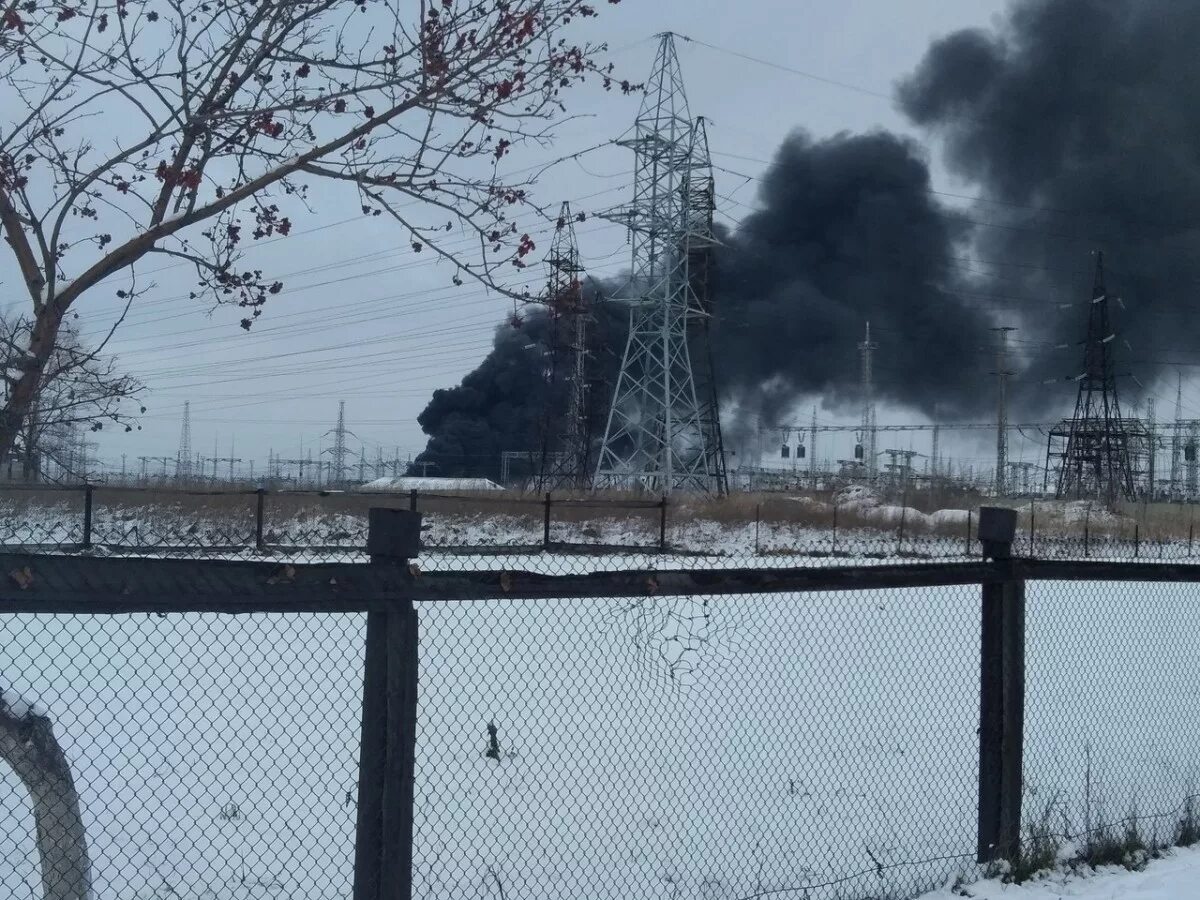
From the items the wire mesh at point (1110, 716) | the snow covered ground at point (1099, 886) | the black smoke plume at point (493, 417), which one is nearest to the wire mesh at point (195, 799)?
the snow covered ground at point (1099, 886)

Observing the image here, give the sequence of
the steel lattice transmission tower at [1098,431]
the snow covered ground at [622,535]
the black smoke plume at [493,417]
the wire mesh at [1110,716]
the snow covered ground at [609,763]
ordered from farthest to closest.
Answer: the black smoke plume at [493,417], the steel lattice transmission tower at [1098,431], the snow covered ground at [622,535], the wire mesh at [1110,716], the snow covered ground at [609,763]

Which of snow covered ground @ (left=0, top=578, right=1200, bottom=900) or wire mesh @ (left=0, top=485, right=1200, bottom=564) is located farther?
wire mesh @ (left=0, top=485, right=1200, bottom=564)

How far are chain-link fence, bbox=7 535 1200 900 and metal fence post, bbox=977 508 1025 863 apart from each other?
0.03 metres

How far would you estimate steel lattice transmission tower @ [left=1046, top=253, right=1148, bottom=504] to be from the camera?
40844 mm

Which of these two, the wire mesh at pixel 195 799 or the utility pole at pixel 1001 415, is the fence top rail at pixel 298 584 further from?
the utility pole at pixel 1001 415

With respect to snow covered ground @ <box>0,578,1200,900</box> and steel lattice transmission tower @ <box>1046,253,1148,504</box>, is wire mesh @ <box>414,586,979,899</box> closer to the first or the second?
snow covered ground @ <box>0,578,1200,900</box>

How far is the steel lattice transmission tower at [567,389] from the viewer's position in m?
4.59

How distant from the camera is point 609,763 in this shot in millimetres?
6523

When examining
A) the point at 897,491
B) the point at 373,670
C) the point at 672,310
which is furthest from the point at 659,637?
the point at 897,491

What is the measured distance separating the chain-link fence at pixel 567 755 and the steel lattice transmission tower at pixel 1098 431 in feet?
111

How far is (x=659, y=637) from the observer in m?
9.78

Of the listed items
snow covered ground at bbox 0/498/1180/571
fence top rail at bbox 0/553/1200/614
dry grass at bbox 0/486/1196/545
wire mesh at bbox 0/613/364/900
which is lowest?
wire mesh at bbox 0/613/364/900

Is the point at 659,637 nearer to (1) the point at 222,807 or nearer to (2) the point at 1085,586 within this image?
(1) the point at 222,807

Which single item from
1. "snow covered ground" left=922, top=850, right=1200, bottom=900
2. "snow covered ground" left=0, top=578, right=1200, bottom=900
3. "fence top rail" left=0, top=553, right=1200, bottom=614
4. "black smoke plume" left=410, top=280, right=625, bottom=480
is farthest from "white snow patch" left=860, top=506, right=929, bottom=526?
"black smoke plume" left=410, top=280, right=625, bottom=480
